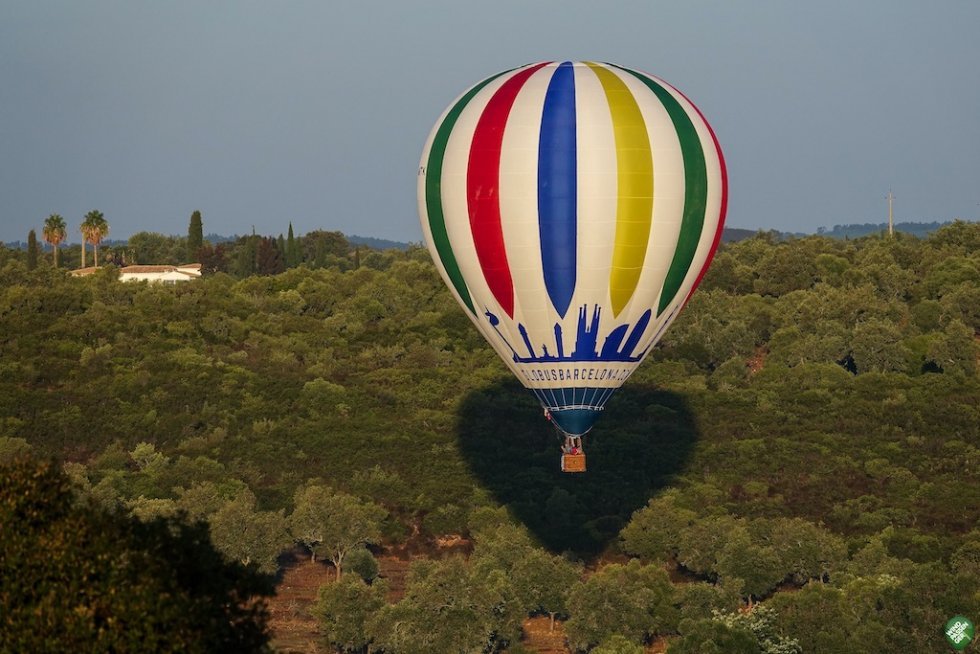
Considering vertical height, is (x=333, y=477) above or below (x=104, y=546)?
below

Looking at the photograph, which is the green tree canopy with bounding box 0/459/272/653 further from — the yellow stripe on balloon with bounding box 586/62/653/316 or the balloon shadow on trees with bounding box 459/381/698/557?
the balloon shadow on trees with bounding box 459/381/698/557

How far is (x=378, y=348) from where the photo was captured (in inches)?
4815

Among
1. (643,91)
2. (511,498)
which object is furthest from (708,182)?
(511,498)

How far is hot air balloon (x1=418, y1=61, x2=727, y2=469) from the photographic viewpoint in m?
52.0

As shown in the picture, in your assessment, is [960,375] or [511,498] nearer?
[511,498]

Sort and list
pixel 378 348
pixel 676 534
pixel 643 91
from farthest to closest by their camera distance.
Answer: pixel 378 348, pixel 676 534, pixel 643 91

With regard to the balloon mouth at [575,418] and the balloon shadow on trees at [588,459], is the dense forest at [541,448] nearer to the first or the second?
the balloon shadow on trees at [588,459]

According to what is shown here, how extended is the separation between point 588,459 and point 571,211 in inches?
1978

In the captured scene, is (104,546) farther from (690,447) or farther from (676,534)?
(690,447)

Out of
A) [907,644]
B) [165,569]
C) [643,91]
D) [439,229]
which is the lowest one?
[907,644]

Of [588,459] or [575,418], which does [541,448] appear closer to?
[588,459]

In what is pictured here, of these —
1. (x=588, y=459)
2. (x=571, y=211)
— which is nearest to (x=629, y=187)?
(x=571, y=211)

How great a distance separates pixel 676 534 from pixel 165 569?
192ft

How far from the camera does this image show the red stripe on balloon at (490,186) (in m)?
52.2
